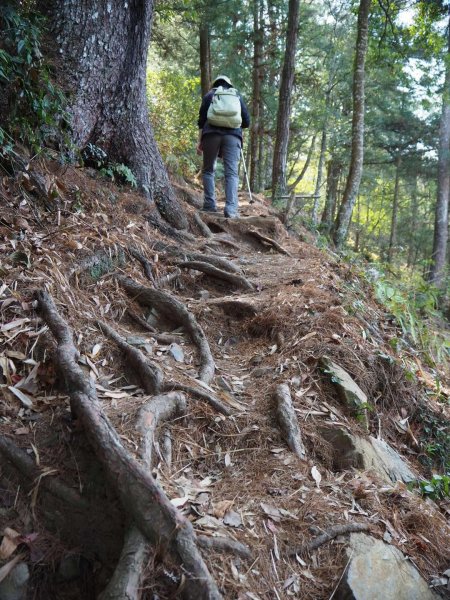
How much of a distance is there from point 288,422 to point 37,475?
5.03ft

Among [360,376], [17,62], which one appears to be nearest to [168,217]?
[17,62]

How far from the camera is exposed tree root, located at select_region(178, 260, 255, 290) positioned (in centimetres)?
476

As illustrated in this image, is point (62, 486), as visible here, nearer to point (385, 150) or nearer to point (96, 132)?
point (96, 132)

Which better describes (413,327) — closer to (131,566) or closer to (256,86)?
(131,566)

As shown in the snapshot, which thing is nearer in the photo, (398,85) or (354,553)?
(354,553)

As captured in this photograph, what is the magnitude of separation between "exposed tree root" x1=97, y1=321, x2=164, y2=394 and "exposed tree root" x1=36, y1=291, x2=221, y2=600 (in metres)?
0.58

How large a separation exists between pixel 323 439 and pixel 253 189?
12.2 m

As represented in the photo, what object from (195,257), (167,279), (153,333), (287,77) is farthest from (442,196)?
(153,333)

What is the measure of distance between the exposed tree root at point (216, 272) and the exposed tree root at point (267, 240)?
6.23ft

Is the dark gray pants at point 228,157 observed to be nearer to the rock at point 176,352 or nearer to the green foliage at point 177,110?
the rock at point 176,352

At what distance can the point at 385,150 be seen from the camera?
66.6 feet

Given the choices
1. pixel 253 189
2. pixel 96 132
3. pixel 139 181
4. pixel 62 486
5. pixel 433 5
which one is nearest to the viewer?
pixel 62 486

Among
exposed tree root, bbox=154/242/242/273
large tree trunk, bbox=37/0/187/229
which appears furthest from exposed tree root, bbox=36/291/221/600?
large tree trunk, bbox=37/0/187/229

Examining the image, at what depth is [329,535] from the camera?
2258mm
